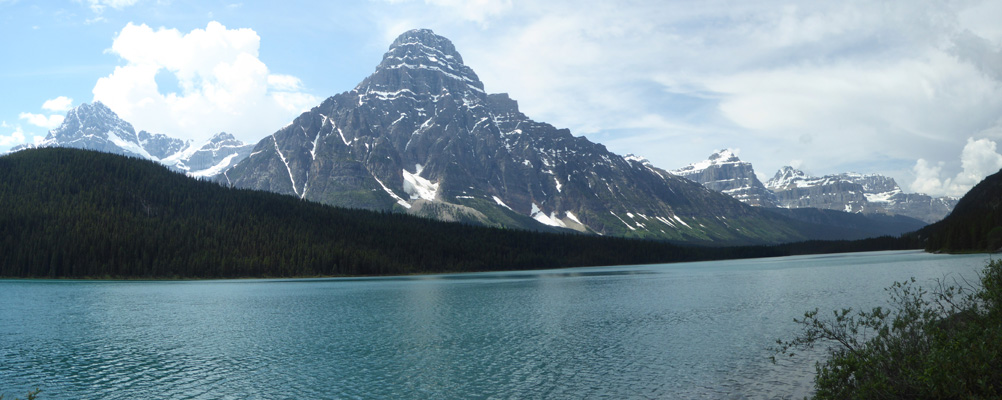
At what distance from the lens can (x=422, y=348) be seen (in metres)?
54.0

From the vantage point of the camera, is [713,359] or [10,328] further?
[10,328]

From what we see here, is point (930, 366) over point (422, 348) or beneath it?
over

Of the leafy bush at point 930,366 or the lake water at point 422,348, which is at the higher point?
the leafy bush at point 930,366

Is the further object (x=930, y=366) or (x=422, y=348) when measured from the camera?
(x=422, y=348)

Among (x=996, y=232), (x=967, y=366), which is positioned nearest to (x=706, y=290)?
(x=967, y=366)

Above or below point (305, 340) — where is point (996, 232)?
above

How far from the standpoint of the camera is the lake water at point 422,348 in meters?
38.1

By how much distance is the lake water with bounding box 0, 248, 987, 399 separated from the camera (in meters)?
38.1

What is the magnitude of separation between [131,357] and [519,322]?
40147 mm

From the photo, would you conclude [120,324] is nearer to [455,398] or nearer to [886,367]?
[455,398]

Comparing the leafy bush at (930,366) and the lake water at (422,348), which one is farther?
the lake water at (422,348)

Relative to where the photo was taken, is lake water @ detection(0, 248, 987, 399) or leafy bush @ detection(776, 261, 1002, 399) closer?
leafy bush @ detection(776, 261, 1002, 399)

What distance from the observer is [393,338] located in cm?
6066

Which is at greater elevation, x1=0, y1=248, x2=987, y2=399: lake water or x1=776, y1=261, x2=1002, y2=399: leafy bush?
x1=776, y1=261, x2=1002, y2=399: leafy bush
